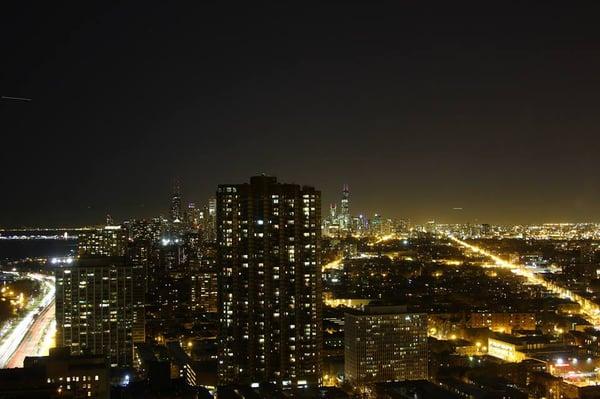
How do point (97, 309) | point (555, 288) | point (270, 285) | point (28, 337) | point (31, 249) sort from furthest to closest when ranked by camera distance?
point (31, 249) → point (555, 288) → point (28, 337) → point (97, 309) → point (270, 285)

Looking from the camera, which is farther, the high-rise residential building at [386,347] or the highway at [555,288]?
the highway at [555,288]

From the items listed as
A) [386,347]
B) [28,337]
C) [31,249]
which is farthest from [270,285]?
[31,249]

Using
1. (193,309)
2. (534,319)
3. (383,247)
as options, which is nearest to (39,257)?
(383,247)

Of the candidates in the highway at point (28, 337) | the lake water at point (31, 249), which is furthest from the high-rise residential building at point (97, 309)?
the lake water at point (31, 249)

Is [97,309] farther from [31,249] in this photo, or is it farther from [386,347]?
[31,249]

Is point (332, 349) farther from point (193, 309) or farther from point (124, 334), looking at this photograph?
point (193, 309)

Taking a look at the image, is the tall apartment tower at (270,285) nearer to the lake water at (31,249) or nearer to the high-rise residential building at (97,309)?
the high-rise residential building at (97,309)
